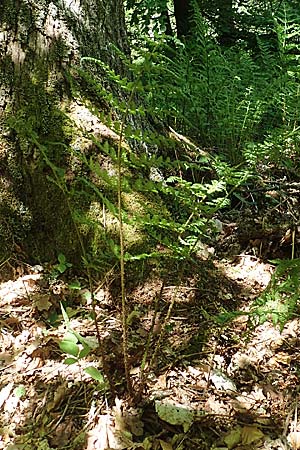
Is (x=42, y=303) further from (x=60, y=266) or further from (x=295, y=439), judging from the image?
(x=295, y=439)

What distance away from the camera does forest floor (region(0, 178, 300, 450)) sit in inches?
65.7

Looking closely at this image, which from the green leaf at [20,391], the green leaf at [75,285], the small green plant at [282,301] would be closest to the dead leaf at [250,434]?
the small green plant at [282,301]

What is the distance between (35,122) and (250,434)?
168 centimetres

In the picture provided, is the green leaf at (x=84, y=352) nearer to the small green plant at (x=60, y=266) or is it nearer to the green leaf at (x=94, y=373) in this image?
the green leaf at (x=94, y=373)

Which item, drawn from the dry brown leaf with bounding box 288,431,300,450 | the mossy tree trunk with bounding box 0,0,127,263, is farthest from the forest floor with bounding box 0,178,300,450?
the mossy tree trunk with bounding box 0,0,127,263

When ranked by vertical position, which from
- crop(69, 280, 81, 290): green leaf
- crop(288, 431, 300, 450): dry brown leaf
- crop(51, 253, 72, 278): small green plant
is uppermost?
crop(51, 253, 72, 278): small green plant

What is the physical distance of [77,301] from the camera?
2.25 m

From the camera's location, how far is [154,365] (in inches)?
74.7

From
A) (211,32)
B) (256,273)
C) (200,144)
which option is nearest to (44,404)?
(256,273)

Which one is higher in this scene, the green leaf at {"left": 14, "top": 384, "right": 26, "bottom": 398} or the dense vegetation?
the dense vegetation

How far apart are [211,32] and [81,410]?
6.45 metres

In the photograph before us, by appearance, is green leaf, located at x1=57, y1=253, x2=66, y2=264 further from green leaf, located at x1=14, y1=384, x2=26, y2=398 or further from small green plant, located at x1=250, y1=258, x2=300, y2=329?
small green plant, located at x1=250, y1=258, x2=300, y2=329

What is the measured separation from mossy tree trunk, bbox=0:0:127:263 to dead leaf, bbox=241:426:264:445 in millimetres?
1138

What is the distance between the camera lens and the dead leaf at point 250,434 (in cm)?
164
